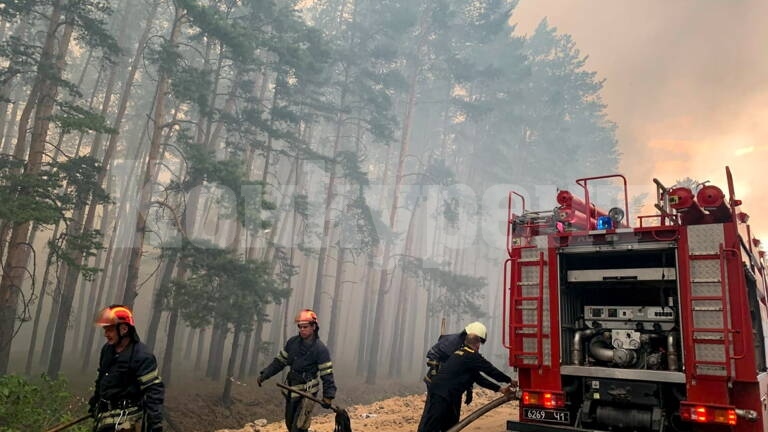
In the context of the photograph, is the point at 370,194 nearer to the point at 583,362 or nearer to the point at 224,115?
the point at 224,115

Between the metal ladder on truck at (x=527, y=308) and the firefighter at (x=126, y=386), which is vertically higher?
the metal ladder on truck at (x=527, y=308)

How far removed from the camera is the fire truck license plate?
242 inches

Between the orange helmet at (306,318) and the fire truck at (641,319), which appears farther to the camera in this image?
the orange helmet at (306,318)

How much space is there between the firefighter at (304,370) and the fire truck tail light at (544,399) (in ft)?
8.20

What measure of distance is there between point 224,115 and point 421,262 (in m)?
13.8

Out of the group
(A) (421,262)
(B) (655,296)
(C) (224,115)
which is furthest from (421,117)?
(B) (655,296)

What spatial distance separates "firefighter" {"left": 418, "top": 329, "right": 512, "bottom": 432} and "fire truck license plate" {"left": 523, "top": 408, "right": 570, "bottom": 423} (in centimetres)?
35

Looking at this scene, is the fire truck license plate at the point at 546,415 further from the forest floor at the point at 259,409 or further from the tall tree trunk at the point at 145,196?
the tall tree trunk at the point at 145,196

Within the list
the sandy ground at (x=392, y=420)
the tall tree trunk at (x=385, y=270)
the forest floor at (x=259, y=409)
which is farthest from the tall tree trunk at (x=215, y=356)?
the tall tree trunk at (x=385, y=270)

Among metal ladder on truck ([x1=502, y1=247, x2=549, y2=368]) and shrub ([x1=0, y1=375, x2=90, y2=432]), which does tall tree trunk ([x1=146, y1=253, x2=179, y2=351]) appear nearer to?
shrub ([x1=0, y1=375, x2=90, y2=432])

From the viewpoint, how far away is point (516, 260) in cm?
675

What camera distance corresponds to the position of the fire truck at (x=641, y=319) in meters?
5.36

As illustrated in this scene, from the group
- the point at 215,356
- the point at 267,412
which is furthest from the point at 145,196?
the point at 215,356

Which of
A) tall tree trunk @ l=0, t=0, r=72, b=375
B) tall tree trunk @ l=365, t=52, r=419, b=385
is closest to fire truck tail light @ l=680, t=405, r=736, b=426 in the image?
tall tree trunk @ l=0, t=0, r=72, b=375
